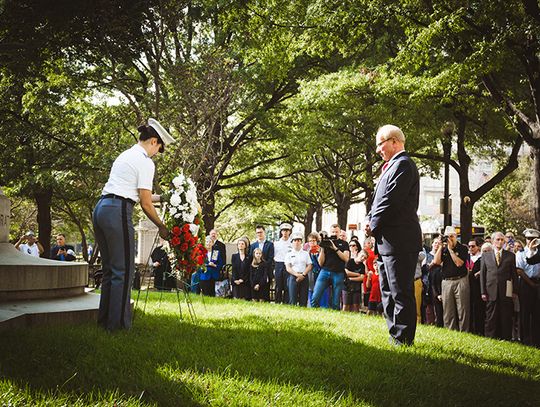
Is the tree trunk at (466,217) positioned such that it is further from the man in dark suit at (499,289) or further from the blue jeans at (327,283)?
the man in dark suit at (499,289)

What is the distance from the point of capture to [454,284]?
11.9 m

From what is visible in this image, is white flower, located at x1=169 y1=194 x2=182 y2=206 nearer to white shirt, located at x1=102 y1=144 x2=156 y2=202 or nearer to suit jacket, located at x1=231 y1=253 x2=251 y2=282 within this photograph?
white shirt, located at x1=102 y1=144 x2=156 y2=202

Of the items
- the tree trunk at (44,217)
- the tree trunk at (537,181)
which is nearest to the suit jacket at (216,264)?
the tree trunk at (537,181)

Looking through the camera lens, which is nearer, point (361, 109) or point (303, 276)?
point (303, 276)

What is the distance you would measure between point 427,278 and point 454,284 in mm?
1277

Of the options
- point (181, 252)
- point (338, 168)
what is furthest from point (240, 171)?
point (181, 252)

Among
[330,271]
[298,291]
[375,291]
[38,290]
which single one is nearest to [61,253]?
[298,291]

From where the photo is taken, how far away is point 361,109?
66.8 feet

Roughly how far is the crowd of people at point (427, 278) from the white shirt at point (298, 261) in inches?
0.9

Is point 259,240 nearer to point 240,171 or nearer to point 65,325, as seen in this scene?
point 65,325

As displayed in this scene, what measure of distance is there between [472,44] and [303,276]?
7.12 meters

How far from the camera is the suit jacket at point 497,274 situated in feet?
37.2

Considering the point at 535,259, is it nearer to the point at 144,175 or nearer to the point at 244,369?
the point at 144,175

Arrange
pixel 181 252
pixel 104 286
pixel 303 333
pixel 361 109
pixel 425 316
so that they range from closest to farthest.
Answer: pixel 104 286 → pixel 303 333 → pixel 181 252 → pixel 425 316 → pixel 361 109
